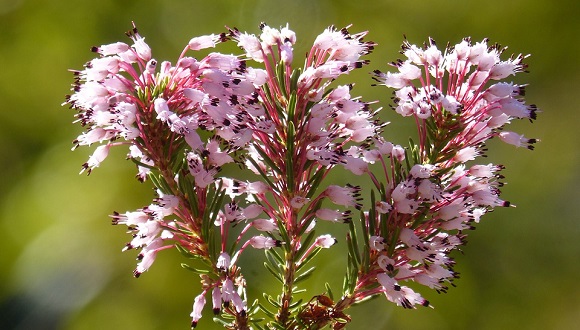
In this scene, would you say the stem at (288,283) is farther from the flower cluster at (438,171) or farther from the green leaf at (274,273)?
the flower cluster at (438,171)

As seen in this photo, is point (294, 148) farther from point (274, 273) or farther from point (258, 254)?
point (258, 254)

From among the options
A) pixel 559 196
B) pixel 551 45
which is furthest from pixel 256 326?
pixel 551 45

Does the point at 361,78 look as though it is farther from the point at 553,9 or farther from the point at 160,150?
the point at 160,150

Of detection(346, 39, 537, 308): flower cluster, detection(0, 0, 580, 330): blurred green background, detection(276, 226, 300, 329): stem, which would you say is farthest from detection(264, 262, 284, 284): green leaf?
detection(0, 0, 580, 330): blurred green background

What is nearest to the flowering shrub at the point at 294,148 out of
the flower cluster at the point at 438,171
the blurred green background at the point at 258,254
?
the flower cluster at the point at 438,171

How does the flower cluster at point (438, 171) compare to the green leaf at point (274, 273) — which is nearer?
the flower cluster at point (438, 171)

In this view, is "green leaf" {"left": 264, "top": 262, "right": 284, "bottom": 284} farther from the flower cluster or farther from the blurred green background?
the blurred green background

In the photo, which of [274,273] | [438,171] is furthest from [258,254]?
[438,171]
